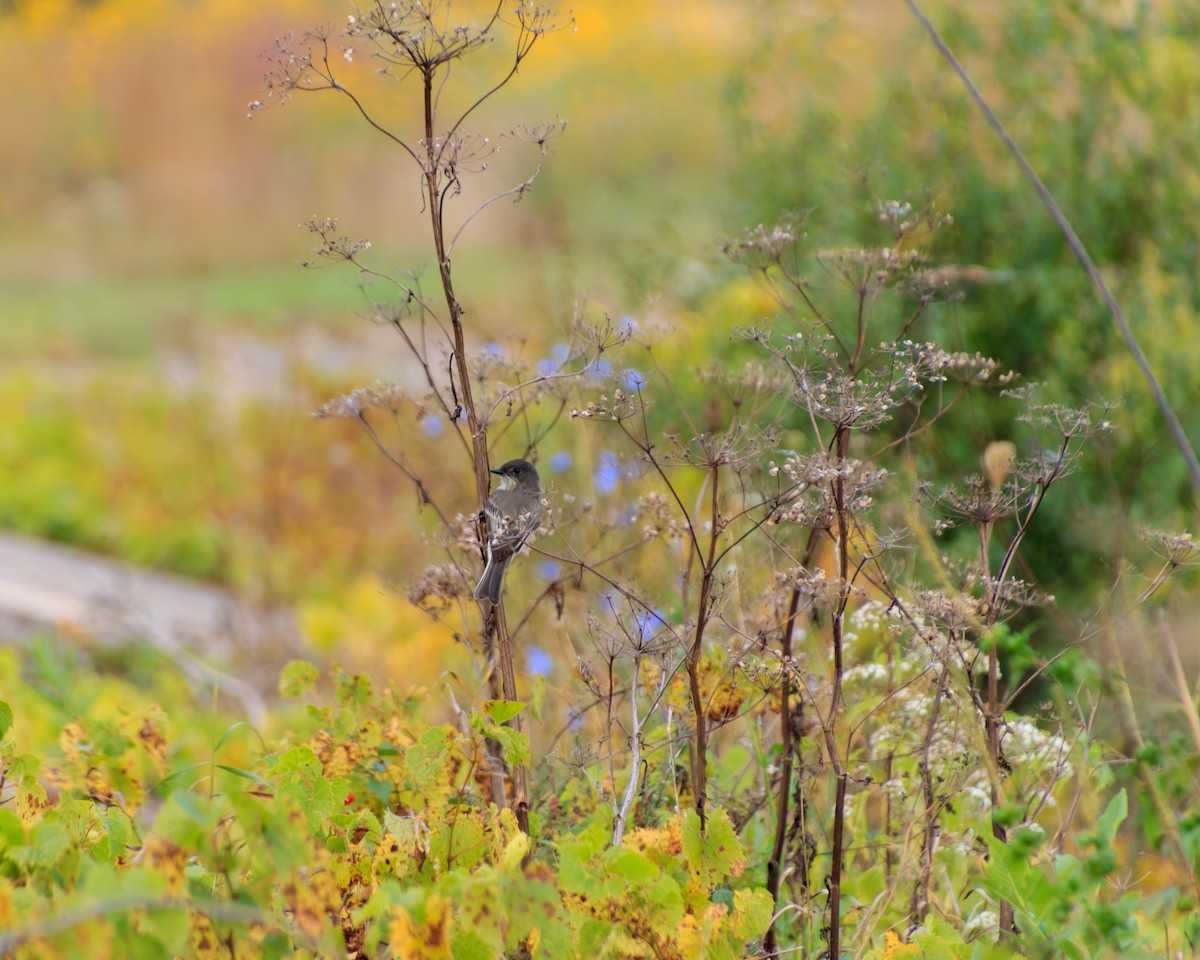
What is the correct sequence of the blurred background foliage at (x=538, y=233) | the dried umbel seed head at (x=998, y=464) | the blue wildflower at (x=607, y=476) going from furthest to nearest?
the blurred background foliage at (x=538, y=233) < the blue wildflower at (x=607, y=476) < the dried umbel seed head at (x=998, y=464)

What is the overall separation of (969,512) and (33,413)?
329 inches

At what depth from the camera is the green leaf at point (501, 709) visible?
1646 millimetres

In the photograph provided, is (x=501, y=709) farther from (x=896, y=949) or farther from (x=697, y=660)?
(x=896, y=949)

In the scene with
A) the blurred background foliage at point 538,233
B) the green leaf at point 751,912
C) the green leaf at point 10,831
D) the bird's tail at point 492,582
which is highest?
the blurred background foliage at point 538,233

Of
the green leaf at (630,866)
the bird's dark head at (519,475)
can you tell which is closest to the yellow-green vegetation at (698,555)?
the green leaf at (630,866)

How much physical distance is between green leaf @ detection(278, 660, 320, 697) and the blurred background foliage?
234 mm

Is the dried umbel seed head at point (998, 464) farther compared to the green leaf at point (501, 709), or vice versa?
the dried umbel seed head at point (998, 464)

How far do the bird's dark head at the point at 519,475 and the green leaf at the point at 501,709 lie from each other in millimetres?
652

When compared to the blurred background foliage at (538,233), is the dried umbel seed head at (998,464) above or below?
below

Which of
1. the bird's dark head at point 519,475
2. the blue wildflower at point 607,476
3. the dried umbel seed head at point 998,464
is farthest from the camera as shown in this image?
the blue wildflower at point 607,476

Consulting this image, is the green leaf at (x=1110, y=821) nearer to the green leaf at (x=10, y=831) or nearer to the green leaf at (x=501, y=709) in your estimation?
the green leaf at (x=501, y=709)

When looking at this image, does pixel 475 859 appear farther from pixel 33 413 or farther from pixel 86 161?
pixel 86 161

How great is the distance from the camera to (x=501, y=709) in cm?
166

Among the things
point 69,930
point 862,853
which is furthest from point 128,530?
point 69,930
